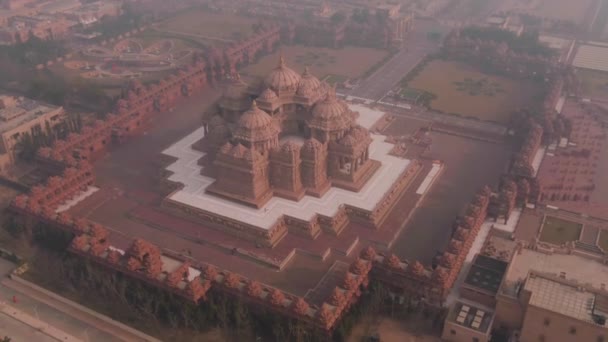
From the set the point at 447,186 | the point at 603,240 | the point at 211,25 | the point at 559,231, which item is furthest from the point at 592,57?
the point at 211,25

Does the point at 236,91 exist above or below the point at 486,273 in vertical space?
above

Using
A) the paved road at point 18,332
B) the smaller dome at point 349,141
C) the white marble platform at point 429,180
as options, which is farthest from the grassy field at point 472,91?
the paved road at point 18,332

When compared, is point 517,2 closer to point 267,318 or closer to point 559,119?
point 559,119

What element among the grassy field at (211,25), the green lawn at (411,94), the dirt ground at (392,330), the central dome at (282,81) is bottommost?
the dirt ground at (392,330)

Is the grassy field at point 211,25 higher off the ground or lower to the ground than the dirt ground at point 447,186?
higher

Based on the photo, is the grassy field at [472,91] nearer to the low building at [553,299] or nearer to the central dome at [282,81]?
the central dome at [282,81]

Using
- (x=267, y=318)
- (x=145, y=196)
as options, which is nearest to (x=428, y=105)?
(x=145, y=196)

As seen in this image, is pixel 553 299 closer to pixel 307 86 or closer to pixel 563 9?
pixel 307 86

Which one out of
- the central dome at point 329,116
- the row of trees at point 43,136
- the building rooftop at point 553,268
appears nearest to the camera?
the building rooftop at point 553,268
